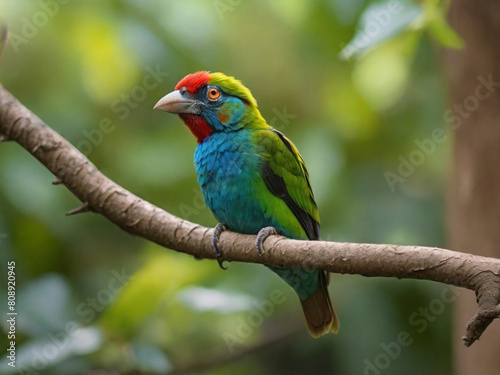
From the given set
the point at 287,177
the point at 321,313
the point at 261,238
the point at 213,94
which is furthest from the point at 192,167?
the point at 261,238

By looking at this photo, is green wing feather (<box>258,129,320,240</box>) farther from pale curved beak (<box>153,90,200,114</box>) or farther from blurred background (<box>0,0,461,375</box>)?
blurred background (<box>0,0,461,375</box>)

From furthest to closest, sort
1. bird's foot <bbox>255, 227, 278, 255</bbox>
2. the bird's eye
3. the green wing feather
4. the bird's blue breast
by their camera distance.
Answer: the bird's eye → the green wing feather → the bird's blue breast → bird's foot <bbox>255, 227, 278, 255</bbox>

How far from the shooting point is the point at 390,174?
545 cm

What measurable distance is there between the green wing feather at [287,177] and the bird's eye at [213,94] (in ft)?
1.14

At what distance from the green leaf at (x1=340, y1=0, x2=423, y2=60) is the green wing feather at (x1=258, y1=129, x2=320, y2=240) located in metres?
0.71

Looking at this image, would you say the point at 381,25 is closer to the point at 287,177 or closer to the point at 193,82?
the point at 287,177

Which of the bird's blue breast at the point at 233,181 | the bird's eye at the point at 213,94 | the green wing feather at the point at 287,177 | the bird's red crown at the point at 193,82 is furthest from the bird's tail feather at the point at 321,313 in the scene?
the bird's red crown at the point at 193,82

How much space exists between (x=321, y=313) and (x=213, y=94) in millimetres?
1476

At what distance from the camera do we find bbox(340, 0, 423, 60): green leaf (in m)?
3.14

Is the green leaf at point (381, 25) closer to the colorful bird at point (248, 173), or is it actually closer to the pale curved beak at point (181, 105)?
the colorful bird at point (248, 173)

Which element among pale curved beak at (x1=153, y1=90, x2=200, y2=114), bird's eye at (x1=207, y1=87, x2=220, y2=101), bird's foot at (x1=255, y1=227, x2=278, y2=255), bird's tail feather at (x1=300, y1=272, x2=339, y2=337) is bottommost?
bird's tail feather at (x1=300, y1=272, x2=339, y2=337)

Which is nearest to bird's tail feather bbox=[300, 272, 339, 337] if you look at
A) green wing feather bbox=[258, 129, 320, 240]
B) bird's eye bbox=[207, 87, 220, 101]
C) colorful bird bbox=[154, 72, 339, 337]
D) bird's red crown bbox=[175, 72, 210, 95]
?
colorful bird bbox=[154, 72, 339, 337]

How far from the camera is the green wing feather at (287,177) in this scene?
12.0 feet

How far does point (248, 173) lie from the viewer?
11.7 feet
